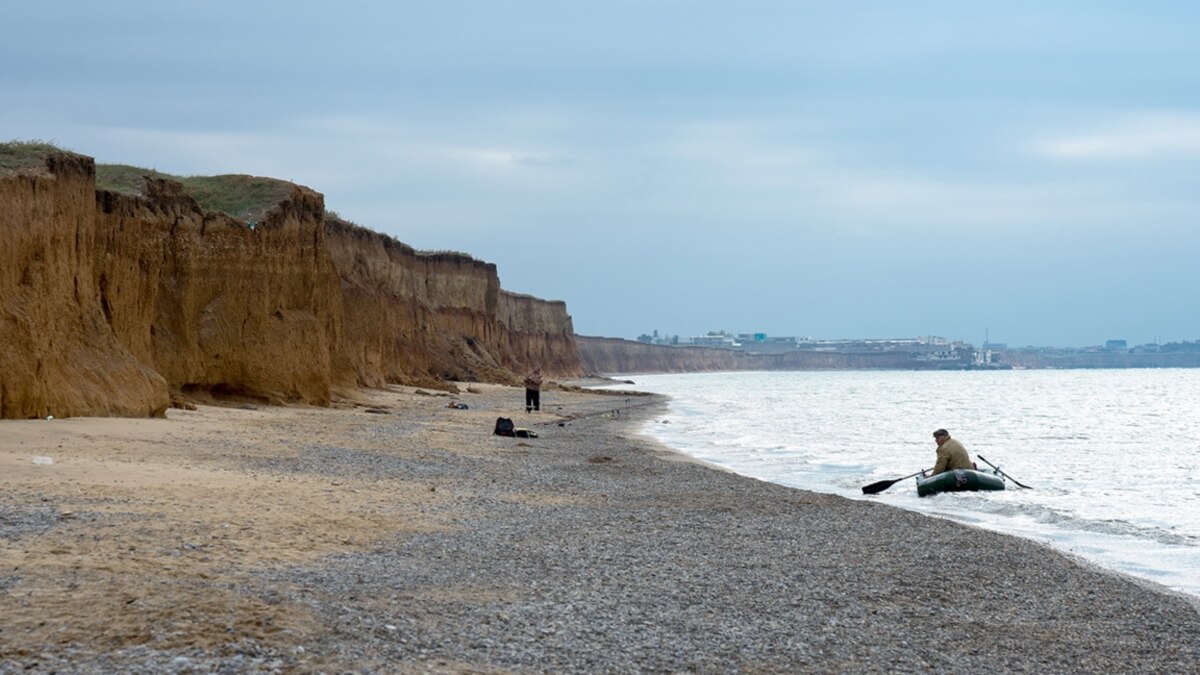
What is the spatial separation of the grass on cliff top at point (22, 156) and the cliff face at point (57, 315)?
0.15 metres

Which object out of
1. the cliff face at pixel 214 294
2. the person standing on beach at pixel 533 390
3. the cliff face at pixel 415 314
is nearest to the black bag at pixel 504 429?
the cliff face at pixel 214 294

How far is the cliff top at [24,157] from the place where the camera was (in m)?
18.4

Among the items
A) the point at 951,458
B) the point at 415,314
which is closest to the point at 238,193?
the point at 951,458

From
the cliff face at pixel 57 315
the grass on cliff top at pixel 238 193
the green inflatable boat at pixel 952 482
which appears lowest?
the green inflatable boat at pixel 952 482

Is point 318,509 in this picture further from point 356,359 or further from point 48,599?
point 356,359

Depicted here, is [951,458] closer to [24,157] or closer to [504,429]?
[504,429]

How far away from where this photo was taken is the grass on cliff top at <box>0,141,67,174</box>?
18.4 m

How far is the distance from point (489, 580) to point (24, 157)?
45.4ft

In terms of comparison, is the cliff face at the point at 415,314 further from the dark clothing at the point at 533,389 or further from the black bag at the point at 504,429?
the black bag at the point at 504,429

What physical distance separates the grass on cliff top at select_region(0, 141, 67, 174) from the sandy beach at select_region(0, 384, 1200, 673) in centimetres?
419

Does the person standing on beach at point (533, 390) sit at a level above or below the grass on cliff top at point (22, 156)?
below

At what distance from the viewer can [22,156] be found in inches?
746

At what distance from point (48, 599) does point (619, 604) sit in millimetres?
3721

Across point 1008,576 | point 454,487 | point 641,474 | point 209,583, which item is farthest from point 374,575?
point 641,474
